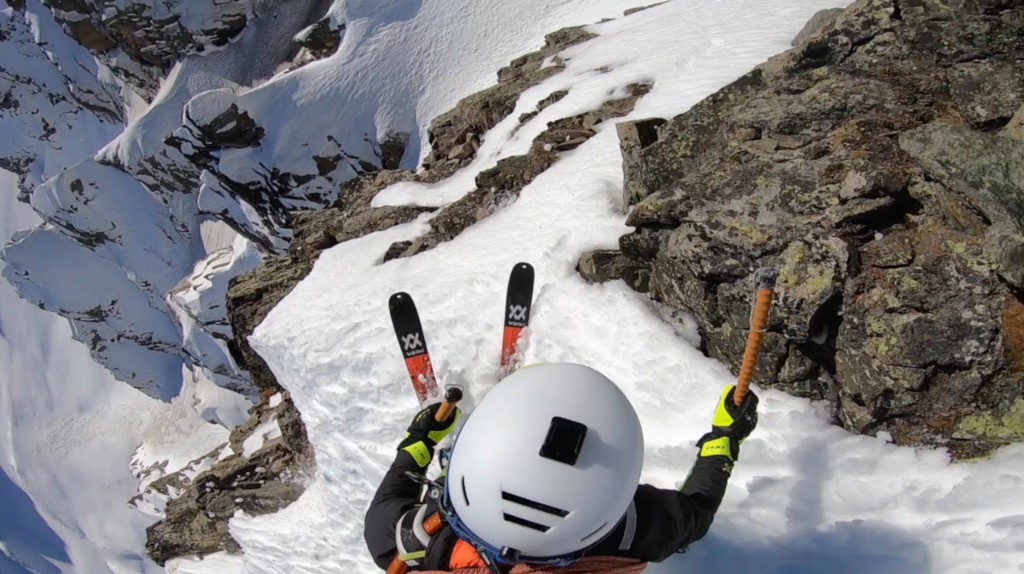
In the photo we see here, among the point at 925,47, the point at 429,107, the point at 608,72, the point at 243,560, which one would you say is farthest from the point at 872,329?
the point at 429,107

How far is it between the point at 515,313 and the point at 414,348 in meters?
0.95

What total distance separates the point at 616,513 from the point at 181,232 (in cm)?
3828

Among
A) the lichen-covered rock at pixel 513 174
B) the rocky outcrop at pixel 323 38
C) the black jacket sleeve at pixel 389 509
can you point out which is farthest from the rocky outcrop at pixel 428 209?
the rocky outcrop at pixel 323 38

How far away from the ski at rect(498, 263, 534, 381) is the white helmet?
270 centimetres

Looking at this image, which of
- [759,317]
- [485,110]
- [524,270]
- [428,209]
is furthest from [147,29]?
[759,317]

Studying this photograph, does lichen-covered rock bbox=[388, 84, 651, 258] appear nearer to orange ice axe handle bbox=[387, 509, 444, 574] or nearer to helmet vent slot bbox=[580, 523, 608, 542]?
orange ice axe handle bbox=[387, 509, 444, 574]

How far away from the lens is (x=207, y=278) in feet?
88.8

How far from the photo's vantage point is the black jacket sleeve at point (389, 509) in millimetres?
3094

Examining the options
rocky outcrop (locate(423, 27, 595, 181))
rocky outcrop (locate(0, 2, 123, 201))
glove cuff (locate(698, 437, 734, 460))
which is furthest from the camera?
rocky outcrop (locate(0, 2, 123, 201))

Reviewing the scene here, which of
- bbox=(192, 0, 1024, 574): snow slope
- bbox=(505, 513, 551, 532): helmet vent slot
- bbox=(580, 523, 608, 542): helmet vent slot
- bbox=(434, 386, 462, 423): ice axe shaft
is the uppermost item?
bbox=(505, 513, 551, 532): helmet vent slot

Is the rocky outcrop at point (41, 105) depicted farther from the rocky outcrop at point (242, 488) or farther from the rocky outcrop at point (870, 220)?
the rocky outcrop at point (870, 220)

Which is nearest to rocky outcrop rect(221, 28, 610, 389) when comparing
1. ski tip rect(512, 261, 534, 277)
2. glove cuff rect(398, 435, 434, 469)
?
ski tip rect(512, 261, 534, 277)

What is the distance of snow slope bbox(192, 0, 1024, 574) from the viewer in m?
3.50

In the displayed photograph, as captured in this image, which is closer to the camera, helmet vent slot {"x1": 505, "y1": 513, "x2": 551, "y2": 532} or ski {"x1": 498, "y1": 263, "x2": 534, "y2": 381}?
helmet vent slot {"x1": 505, "y1": 513, "x2": 551, "y2": 532}
